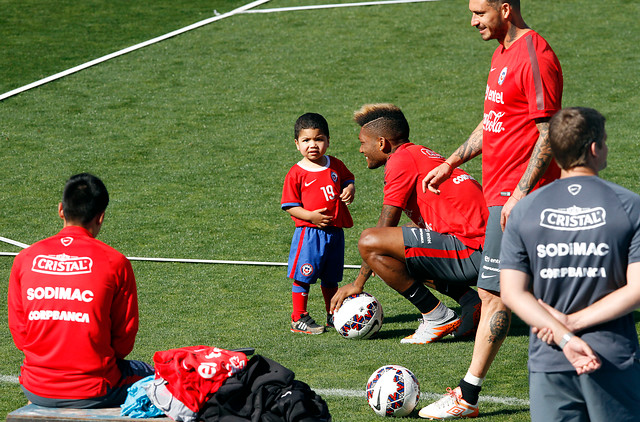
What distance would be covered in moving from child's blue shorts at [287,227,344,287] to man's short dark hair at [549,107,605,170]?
4.09 meters

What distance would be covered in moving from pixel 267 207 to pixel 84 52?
7.06 meters

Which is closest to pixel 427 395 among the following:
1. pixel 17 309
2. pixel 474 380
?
pixel 474 380

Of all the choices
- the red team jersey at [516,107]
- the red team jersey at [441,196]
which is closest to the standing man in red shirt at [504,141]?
the red team jersey at [516,107]

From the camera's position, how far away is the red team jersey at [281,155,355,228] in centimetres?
754

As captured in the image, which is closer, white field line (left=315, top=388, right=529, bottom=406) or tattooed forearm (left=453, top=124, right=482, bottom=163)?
white field line (left=315, top=388, right=529, bottom=406)

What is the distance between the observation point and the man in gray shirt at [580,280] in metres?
3.40

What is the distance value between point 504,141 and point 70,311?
2.66 meters

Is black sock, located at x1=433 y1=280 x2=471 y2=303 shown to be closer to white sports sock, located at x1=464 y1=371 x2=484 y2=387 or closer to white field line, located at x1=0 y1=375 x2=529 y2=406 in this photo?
white field line, located at x1=0 y1=375 x2=529 y2=406

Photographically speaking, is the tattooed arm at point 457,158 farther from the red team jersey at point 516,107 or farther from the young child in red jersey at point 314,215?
the young child in red jersey at point 314,215

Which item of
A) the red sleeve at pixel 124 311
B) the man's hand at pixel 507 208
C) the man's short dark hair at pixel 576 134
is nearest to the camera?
the man's short dark hair at pixel 576 134

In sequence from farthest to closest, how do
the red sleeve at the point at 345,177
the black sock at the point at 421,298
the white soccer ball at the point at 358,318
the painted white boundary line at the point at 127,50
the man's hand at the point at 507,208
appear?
1. the painted white boundary line at the point at 127,50
2. the red sleeve at the point at 345,177
3. the white soccer ball at the point at 358,318
4. the black sock at the point at 421,298
5. the man's hand at the point at 507,208

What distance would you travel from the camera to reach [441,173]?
5.79 meters

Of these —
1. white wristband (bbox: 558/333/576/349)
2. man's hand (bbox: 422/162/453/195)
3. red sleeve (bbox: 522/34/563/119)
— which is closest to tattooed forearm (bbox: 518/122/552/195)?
red sleeve (bbox: 522/34/563/119)

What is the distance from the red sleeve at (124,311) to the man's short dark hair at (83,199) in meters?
0.29
